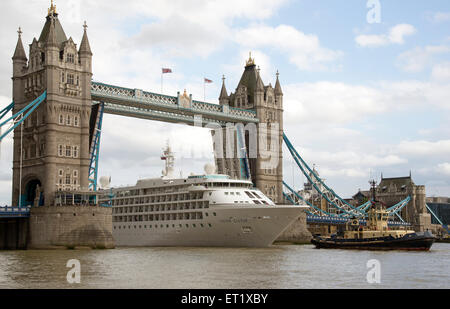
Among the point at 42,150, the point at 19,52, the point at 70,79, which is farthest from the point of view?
the point at 19,52

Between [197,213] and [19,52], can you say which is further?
[19,52]

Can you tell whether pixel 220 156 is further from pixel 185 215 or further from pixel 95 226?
pixel 95 226

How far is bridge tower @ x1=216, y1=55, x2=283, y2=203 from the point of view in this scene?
9606 cm

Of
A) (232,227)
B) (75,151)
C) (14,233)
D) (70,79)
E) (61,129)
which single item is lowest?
(14,233)

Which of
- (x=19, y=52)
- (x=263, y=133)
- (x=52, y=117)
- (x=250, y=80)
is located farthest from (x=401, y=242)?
(x=19, y=52)

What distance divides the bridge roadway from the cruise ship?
856 centimetres

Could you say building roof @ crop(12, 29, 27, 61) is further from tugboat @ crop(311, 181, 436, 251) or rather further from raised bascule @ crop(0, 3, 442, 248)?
tugboat @ crop(311, 181, 436, 251)

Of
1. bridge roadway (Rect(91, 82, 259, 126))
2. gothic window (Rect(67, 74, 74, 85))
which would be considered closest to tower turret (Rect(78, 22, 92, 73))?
gothic window (Rect(67, 74, 74, 85))

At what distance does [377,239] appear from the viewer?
64250 mm

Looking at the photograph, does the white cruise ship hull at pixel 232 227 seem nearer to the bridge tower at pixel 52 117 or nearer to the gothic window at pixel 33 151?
the bridge tower at pixel 52 117

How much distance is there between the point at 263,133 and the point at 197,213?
2778 centimetres

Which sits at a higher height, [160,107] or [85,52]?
[85,52]

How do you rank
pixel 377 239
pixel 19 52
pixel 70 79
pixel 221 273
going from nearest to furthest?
pixel 221 273, pixel 377 239, pixel 70 79, pixel 19 52

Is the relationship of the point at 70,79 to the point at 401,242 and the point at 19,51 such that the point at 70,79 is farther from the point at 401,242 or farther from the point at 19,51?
the point at 401,242
